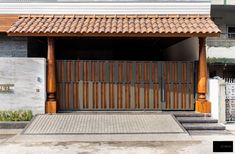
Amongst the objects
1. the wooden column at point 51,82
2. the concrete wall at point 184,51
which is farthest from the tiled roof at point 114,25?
the concrete wall at point 184,51

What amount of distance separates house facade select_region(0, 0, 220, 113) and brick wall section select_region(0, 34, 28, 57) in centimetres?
4

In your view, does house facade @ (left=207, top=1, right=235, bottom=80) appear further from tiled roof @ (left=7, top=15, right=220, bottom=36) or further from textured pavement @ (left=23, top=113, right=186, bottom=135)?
textured pavement @ (left=23, top=113, right=186, bottom=135)

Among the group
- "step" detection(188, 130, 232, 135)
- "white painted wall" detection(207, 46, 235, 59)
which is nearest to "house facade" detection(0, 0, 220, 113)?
"step" detection(188, 130, 232, 135)

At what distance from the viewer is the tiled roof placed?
14000mm

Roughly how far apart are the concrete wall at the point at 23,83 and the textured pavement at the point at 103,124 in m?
0.67

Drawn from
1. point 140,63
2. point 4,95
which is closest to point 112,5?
point 140,63

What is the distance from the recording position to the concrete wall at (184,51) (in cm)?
1775

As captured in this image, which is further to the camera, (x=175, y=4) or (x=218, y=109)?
(x=175, y=4)

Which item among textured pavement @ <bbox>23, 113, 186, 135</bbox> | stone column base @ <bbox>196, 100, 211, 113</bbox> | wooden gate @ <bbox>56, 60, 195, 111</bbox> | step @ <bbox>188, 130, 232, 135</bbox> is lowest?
step @ <bbox>188, 130, 232, 135</bbox>

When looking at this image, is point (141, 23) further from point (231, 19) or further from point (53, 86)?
point (231, 19)

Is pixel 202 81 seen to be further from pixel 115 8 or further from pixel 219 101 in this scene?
pixel 115 8

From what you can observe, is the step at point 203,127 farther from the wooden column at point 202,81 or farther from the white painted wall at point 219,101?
the wooden column at point 202,81

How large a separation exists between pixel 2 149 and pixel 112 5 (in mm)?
7502

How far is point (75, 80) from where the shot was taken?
14.8 metres
